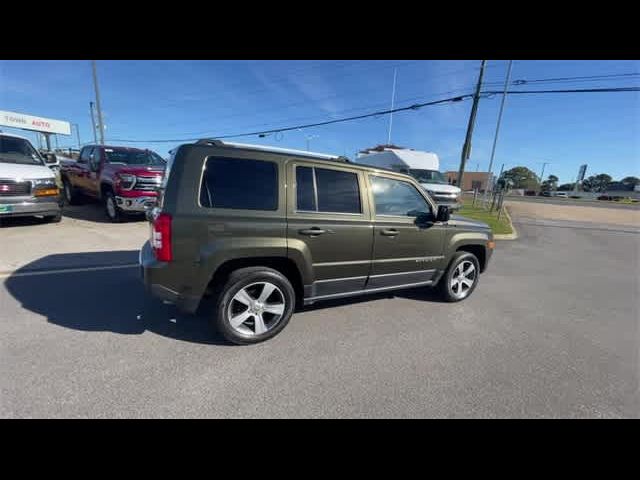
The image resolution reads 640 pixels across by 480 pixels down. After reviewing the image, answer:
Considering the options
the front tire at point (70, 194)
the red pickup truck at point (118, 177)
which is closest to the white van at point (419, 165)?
the red pickup truck at point (118, 177)

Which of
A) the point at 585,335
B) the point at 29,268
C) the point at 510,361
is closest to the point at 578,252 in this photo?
the point at 585,335

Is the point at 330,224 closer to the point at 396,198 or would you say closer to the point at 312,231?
the point at 312,231

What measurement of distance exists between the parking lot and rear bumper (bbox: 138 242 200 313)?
0.47 m

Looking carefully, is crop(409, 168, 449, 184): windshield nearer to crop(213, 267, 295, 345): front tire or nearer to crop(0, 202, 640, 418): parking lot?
crop(0, 202, 640, 418): parking lot

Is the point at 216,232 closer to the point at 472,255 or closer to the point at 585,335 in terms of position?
the point at 472,255

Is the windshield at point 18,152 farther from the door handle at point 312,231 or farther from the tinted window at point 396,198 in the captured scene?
the tinted window at point 396,198

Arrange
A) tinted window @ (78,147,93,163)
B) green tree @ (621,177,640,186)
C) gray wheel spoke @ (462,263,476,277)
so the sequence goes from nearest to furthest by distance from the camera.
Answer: gray wheel spoke @ (462,263,476,277)
tinted window @ (78,147,93,163)
green tree @ (621,177,640,186)

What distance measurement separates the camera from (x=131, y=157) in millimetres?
8156

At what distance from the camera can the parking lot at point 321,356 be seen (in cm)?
209

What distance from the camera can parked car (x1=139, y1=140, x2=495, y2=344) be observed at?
250 centimetres

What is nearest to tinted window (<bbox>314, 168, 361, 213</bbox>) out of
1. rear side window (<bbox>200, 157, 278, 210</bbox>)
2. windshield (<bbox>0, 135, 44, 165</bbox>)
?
rear side window (<bbox>200, 157, 278, 210</bbox>)

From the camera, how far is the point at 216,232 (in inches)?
99.2

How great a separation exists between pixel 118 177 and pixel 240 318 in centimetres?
661
